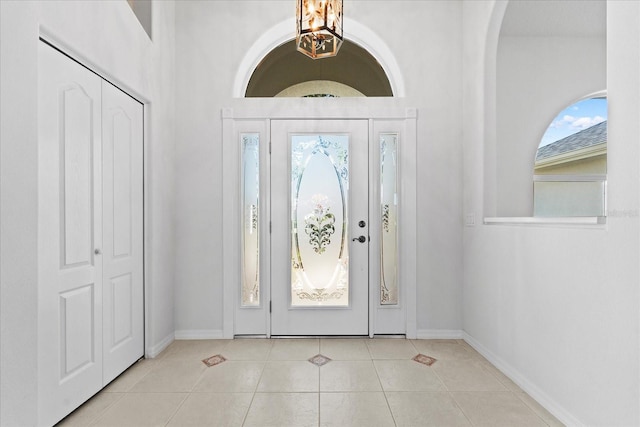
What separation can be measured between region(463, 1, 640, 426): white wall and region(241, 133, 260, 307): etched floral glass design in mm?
1971

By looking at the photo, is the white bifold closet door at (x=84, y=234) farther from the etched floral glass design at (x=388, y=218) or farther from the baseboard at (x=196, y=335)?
the etched floral glass design at (x=388, y=218)

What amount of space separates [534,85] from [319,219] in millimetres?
2455

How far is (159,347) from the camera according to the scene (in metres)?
3.14

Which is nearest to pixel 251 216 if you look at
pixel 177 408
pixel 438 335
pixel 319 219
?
pixel 319 219

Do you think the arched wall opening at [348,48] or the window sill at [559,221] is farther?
the arched wall opening at [348,48]

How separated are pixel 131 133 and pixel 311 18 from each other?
5.45 feet

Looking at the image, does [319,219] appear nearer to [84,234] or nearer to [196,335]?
[196,335]

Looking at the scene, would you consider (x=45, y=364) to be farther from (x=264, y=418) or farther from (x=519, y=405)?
(x=519, y=405)

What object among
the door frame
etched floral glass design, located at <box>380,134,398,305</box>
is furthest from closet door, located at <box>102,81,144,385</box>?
etched floral glass design, located at <box>380,134,398,305</box>

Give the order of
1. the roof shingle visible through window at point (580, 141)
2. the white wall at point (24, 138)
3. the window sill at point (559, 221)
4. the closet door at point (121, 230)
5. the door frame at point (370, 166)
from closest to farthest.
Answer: the white wall at point (24, 138)
the window sill at point (559, 221)
the closet door at point (121, 230)
the door frame at point (370, 166)
the roof shingle visible through window at point (580, 141)

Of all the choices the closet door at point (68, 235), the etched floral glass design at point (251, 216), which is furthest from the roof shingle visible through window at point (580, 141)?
the closet door at point (68, 235)

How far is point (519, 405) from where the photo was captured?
226 centimetres

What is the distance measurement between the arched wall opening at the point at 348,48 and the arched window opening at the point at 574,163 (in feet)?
5.06

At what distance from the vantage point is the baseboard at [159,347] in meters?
3.02
